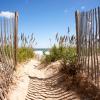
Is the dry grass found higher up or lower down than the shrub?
lower down

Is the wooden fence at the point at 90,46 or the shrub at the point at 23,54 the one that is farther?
the shrub at the point at 23,54

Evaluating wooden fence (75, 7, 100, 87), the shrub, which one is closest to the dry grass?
wooden fence (75, 7, 100, 87)

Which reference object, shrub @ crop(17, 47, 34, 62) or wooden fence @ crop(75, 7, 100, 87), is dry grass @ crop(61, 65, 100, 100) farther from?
shrub @ crop(17, 47, 34, 62)

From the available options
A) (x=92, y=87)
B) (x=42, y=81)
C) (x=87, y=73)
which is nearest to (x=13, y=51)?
(x=42, y=81)

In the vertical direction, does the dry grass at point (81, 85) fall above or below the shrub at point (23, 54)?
below

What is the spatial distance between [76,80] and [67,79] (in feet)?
1.71

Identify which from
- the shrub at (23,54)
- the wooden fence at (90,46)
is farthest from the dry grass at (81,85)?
the shrub at (23,54)

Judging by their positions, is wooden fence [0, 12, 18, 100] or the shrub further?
the shrub

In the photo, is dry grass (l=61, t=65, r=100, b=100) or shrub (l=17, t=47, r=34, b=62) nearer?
dry grass (l=61, t=65, r=100, b=100)

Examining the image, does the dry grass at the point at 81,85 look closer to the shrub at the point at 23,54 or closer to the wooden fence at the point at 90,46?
the wooden fence at the point at 90,46

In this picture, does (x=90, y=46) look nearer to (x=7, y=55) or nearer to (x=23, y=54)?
(x=7, y=55)

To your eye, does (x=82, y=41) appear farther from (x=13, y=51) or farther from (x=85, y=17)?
(x=13, y=51)

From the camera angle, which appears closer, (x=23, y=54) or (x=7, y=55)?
(x=7, y=55)

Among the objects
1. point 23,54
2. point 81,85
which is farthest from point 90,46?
point 23,54
